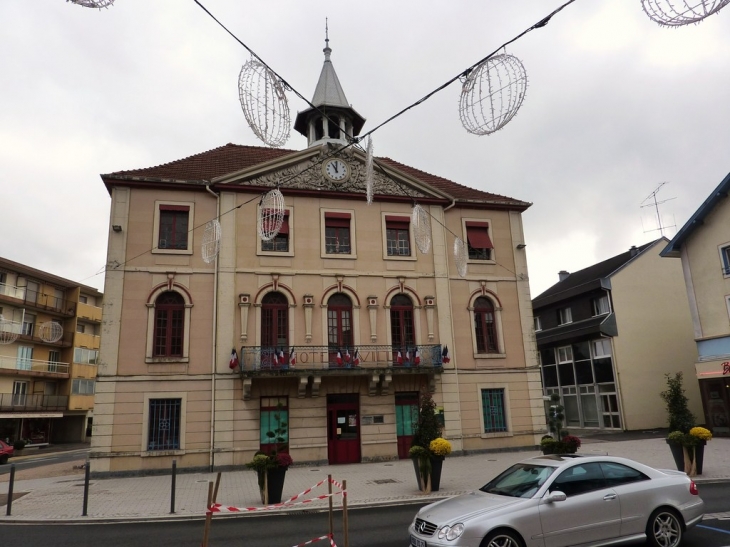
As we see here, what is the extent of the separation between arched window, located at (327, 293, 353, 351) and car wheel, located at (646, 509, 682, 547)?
14.7 m

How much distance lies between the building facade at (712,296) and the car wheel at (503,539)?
75.1 ft

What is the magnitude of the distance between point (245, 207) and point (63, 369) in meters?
33.2

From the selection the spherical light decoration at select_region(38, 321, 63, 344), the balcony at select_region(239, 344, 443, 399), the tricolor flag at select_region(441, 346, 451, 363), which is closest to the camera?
the balcony at select_region(239, 344, 443, 399)

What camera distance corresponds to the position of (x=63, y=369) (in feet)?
Answer: 150

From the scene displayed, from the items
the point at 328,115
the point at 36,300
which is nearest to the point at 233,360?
the point at 328,115

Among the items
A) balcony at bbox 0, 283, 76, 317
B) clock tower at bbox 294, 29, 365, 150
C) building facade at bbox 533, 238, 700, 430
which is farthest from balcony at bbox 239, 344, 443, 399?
balcony at bbox 0, 283, 76, 317

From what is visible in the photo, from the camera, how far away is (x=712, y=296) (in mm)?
26156

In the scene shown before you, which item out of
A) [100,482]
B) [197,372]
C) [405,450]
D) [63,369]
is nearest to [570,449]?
[405,450]

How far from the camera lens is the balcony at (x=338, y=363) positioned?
20.1m

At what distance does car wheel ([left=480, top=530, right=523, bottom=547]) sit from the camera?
22.4 ft

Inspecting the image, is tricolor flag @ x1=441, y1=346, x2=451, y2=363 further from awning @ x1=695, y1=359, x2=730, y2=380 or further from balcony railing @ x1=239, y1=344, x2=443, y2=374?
awning @ x1=695, y1=359, x2=730, y2=380

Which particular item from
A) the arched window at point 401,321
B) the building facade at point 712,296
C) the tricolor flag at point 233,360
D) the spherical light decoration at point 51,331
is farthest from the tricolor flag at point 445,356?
the spherical light decoration at point 51,331

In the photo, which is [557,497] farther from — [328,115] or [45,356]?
[45,356]

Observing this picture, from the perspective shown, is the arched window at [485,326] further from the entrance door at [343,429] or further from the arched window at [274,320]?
the arched window at [274,320]
